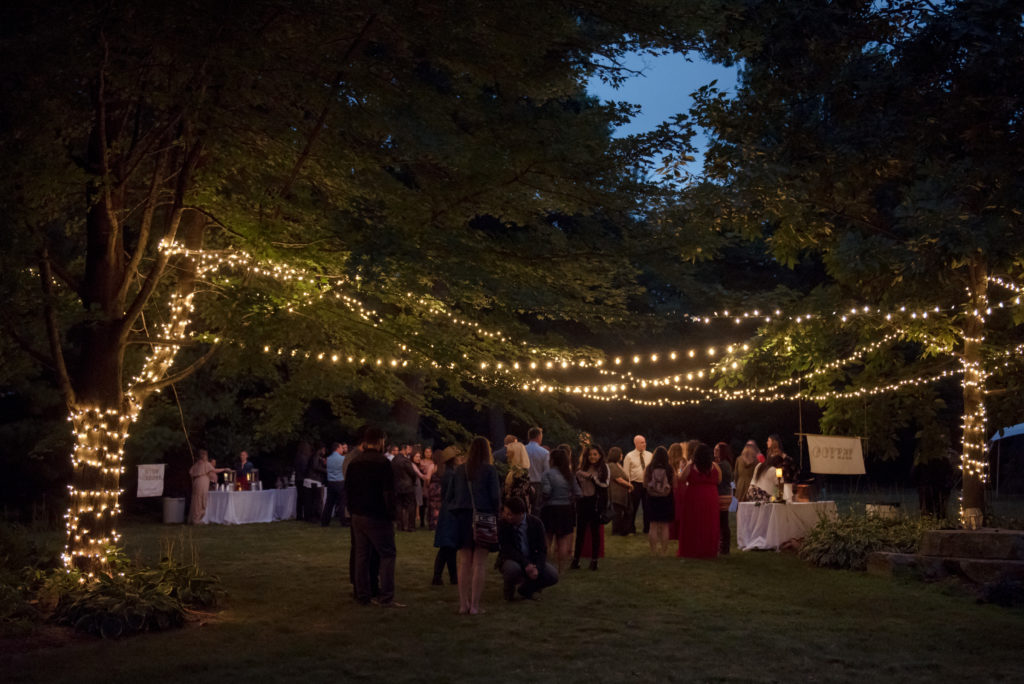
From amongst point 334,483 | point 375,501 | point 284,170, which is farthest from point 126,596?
point 334,483

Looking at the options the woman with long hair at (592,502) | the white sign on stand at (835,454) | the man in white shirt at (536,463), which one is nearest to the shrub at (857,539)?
the white sign on stand at (835,454)

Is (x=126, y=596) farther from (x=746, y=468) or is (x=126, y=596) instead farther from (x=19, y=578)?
(x=746, y=468)

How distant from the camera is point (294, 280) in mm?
10555

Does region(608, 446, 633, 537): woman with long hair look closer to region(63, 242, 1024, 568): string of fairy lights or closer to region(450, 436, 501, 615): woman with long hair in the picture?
region(63, 242, 1024, 568): string of fairy lights

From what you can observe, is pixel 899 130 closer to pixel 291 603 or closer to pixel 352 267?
pixel 352 267

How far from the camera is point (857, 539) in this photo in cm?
1308

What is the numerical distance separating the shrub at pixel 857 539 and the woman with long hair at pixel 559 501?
348 cm

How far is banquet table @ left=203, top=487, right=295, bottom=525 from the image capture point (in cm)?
2064

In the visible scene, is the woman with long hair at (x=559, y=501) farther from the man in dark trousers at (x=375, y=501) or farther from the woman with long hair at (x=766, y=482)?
the woman with long hair at (x=766, y=482)

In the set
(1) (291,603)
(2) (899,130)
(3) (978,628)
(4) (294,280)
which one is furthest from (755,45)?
(1) (291,603)

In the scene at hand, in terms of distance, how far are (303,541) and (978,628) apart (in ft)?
37.3

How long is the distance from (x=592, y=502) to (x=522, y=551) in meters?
3.11

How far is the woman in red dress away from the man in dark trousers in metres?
5.66

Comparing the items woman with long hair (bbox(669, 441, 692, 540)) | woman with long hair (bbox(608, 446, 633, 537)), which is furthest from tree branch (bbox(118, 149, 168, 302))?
woman with long hair (bbox(608, 446, 633, 537))
